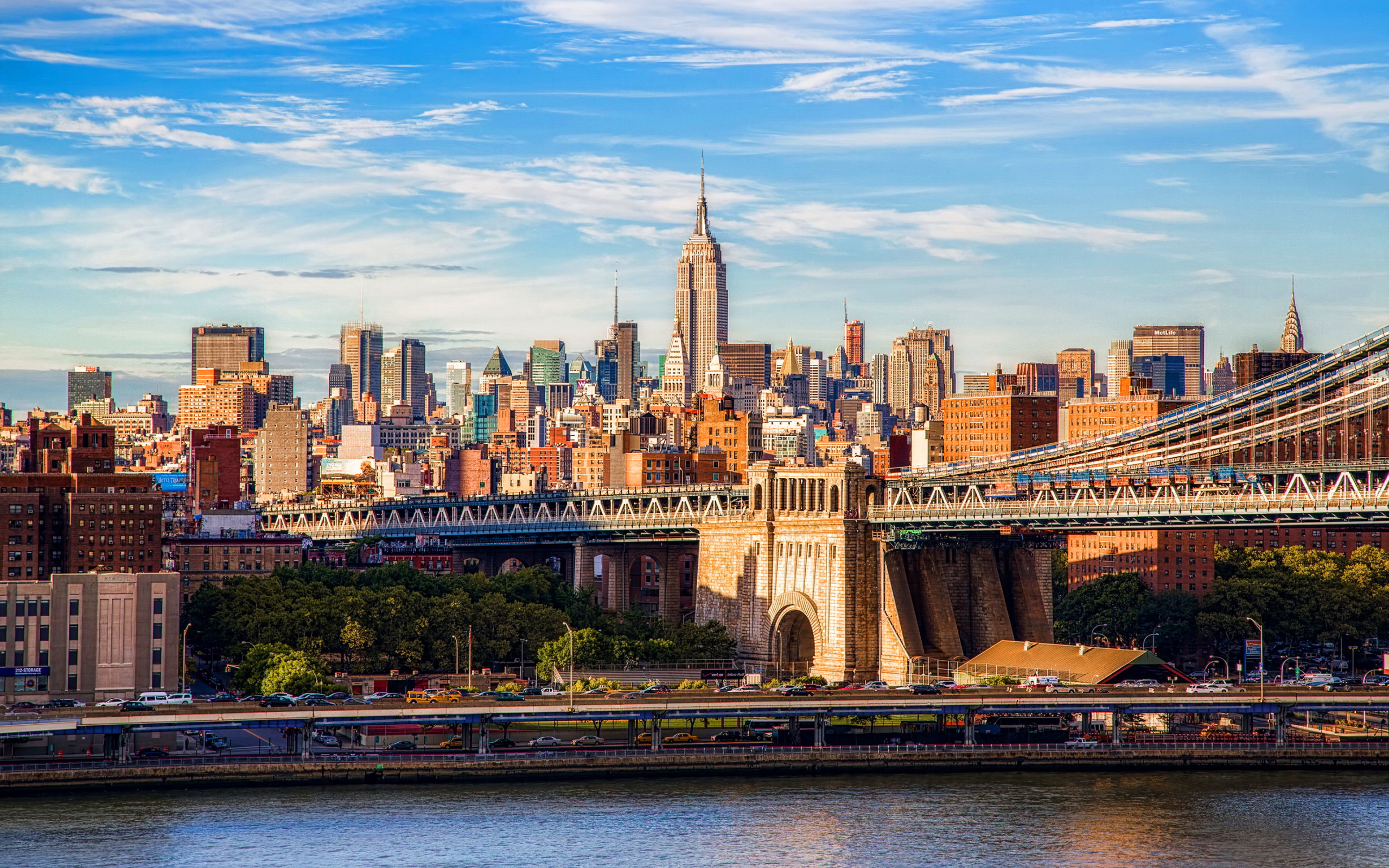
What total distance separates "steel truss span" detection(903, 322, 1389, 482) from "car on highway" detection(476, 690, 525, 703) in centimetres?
3894

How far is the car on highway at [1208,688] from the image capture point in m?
106

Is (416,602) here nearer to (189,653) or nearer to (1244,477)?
(189,653)

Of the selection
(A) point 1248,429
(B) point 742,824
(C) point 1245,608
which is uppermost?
(A) point 1248,429

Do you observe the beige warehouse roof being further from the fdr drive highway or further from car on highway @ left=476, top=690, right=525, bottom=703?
car on highway @ left=476, top=690, right=525, bottom=703

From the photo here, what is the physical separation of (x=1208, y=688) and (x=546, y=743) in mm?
32648

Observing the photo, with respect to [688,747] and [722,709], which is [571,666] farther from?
[722,709]

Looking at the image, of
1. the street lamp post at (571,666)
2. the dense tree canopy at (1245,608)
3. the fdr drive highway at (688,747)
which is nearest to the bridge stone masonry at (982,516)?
the dense tree canopy at (1245,608)

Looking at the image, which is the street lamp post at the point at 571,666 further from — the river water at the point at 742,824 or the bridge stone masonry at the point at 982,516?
the bridge stone masonry at the point at 982,516

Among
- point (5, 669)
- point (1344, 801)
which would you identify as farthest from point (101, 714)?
point (1344, 801)

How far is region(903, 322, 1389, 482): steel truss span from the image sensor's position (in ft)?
377

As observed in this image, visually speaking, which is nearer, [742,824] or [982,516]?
[742,824]

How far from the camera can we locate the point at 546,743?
101 metres

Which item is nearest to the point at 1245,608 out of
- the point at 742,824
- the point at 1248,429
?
the point at 1248,429

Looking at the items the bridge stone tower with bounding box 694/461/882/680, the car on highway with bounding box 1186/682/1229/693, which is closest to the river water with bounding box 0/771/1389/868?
the car on highway with bounding box 1186/682/1229/693
